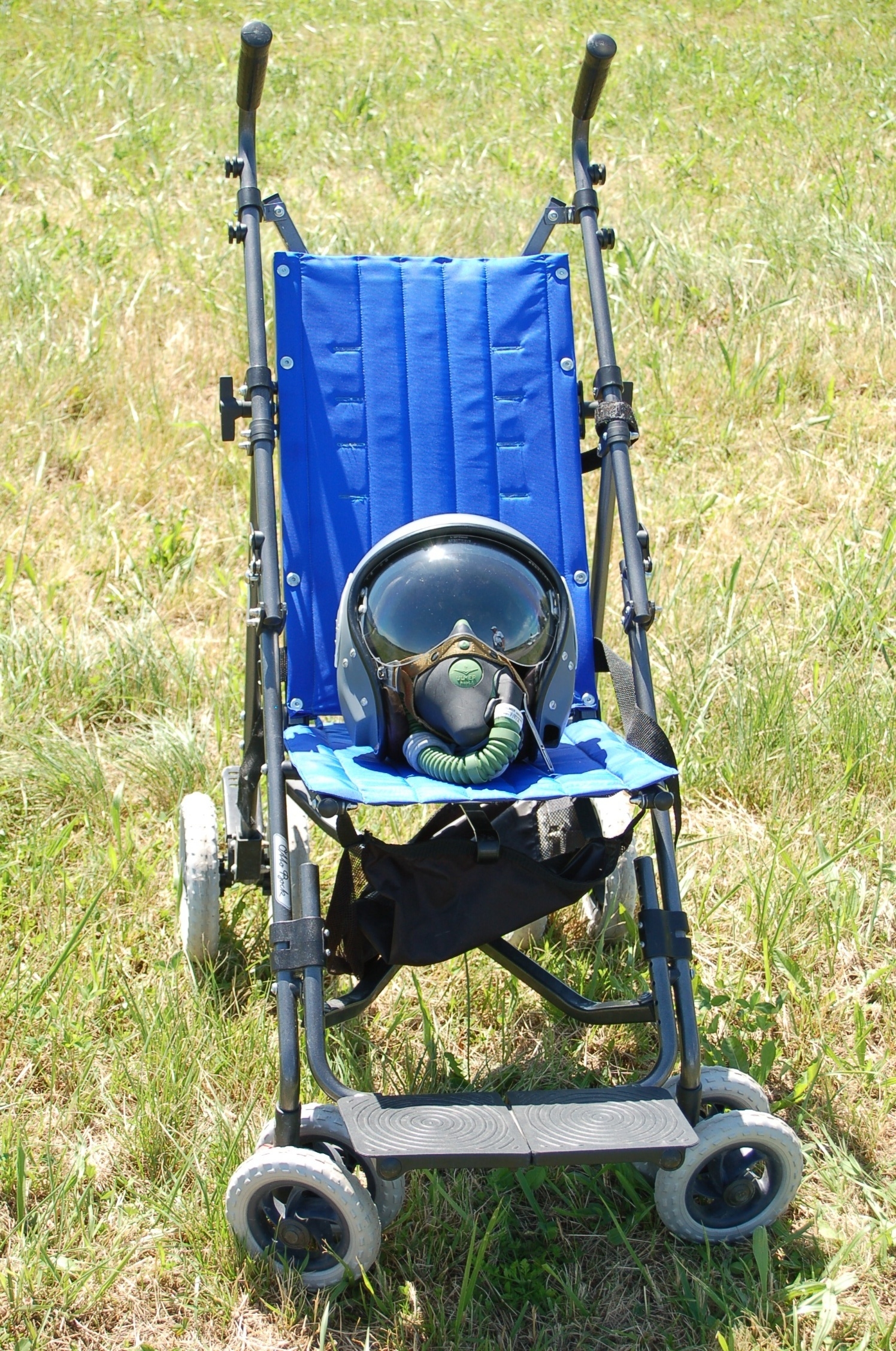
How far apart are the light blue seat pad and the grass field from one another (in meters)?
0.70

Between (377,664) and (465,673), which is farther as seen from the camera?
(377,664)

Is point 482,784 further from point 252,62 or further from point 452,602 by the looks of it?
point 252,62

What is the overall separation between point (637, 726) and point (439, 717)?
1.63 feet

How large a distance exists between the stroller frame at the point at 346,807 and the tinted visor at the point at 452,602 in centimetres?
25

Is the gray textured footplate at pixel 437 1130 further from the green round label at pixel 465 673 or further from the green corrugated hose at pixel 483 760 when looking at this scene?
the green round label at pixel 465 673

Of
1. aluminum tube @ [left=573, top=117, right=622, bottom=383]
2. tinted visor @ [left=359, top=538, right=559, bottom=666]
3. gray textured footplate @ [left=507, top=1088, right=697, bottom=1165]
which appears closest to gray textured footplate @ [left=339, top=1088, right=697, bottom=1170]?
gray textured footplate @ [left=507, top=1088, right=697, bottom=1165]

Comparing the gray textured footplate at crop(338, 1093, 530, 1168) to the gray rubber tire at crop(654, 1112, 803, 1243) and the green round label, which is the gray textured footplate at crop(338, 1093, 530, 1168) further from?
the green round label

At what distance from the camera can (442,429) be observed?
3.37 metres

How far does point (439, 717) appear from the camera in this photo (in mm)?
2705

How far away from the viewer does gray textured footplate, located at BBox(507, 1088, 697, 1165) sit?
2271 mm

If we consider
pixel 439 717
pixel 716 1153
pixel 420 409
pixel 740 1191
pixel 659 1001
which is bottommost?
pixel 740 1191

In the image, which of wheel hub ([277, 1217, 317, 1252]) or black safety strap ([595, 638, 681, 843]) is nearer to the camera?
wheel hub ([277, 1217, 317, 1252])

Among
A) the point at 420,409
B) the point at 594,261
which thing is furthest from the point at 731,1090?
the point at 594,261

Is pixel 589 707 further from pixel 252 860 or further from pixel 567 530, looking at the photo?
pixel 252 860
